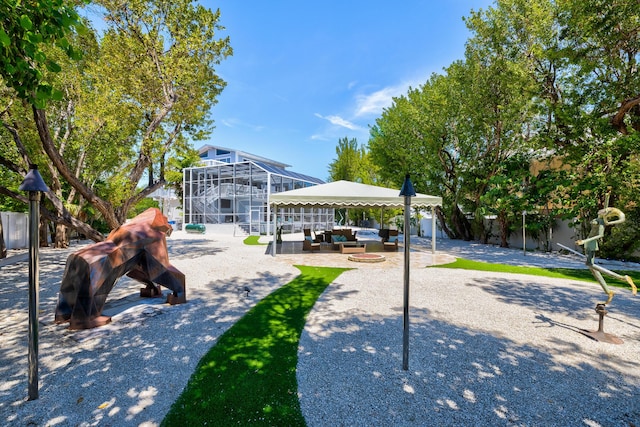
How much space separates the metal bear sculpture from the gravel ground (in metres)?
0.31

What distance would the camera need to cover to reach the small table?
14484 millimetres

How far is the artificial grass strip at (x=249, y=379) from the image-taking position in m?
2.86

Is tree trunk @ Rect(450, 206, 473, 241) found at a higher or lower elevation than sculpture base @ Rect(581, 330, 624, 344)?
higher

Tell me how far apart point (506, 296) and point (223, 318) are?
6.85 m

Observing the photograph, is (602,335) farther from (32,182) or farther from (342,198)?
(342,198)

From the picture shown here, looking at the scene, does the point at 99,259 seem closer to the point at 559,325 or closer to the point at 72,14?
the point at 72,14

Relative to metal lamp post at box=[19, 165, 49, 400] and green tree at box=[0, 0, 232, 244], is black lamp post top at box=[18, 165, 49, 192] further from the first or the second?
green tree at box=[0, 0, 232, 244]

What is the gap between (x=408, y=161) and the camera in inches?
930

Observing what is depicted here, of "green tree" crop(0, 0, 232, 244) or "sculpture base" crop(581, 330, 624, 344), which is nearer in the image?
"sculpture base" crop(581, 330, 624, 344)

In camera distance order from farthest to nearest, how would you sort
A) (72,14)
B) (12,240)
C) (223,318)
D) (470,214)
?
(470,214), (12,240), (223,318), (72,14)

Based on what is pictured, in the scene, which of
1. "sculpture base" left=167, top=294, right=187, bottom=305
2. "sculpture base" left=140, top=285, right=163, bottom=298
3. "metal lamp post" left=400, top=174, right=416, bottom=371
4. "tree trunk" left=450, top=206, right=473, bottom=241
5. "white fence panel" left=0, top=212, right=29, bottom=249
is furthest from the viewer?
"tree trunk" left=450, top=206, right=473, bottom=241

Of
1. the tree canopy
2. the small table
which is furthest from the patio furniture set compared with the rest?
the tree canopy

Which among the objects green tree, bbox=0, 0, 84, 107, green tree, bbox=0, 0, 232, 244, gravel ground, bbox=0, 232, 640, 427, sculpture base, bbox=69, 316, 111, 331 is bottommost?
gravel ground, bbox=0, 232, 640, 427

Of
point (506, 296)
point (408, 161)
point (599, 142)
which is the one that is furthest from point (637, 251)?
point (408, 161)
